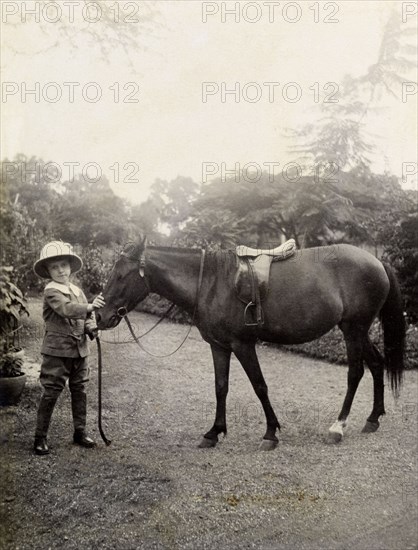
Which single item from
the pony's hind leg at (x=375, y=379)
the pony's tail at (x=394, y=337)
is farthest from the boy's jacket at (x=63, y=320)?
the pony's tail at (x=394, y=337)

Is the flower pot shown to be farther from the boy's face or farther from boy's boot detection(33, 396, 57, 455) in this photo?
the boy's face

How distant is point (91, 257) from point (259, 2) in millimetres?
2209

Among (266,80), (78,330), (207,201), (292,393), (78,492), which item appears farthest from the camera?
(292,393)

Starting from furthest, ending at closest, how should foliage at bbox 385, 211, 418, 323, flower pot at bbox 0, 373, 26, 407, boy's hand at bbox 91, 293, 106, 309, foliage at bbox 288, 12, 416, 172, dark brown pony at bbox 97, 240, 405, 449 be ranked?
1. foliage at bbox 385, 211, 418, 323
2. foliage at bbox 288, 12, 416, 172
3. dark brown pony at bbox 97, 240, 405, 449
4. boy's hand at bbox 91, 293, 106, 309
5. flower pot at bbox 0, 373, 26, 407

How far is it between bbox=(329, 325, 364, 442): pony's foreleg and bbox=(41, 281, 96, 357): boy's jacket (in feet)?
6.67

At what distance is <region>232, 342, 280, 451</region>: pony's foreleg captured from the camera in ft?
10.8

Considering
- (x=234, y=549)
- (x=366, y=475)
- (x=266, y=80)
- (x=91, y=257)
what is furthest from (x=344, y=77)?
(x=234, y=549)

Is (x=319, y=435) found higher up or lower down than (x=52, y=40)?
lower down

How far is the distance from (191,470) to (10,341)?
1356 millimetres

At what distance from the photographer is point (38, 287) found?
2.82m

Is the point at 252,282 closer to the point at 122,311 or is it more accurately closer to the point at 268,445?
the point at 122,311

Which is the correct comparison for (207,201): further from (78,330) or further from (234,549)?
(234,549)

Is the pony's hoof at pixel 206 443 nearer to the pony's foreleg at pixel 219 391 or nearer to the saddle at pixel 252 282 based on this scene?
the pony's foreleg at pixel 219 391

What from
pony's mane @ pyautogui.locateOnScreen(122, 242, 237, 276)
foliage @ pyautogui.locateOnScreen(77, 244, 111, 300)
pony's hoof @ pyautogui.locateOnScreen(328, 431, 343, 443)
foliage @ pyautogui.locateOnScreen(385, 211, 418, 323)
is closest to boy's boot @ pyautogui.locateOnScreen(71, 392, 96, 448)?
foliage @ pyautogui.locateOnScreen(77, 244, 111, 300)
